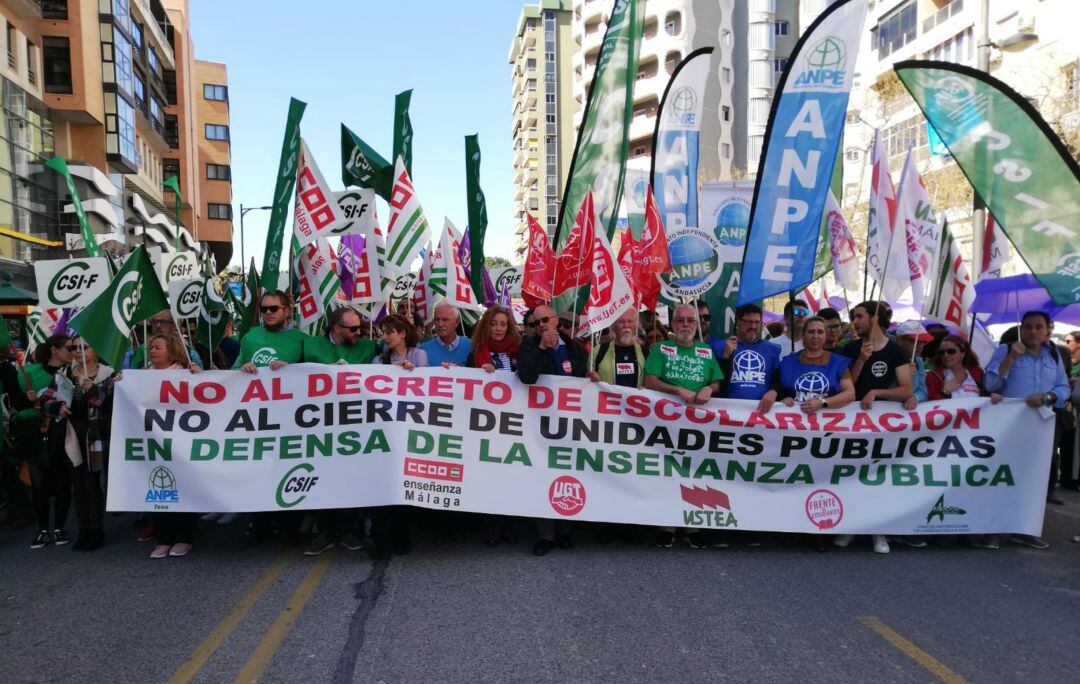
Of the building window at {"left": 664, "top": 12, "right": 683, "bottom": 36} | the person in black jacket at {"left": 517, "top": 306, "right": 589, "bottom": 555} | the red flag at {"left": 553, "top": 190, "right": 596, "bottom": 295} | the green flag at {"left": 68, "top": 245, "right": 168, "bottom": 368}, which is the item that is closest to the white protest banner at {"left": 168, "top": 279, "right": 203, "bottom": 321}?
the green flag at {"left": 68, "top": 245, "right": 168, "bottom": 368}

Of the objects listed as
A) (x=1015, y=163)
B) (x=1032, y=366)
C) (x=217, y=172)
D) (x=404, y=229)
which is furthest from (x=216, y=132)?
(x=1032, y=366)

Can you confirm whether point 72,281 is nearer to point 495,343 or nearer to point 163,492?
point 163,492

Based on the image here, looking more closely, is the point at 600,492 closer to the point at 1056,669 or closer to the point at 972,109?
the point at 1056,669

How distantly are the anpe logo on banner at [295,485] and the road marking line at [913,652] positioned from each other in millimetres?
3920

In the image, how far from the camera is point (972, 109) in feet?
21.7

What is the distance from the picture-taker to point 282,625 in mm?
4664

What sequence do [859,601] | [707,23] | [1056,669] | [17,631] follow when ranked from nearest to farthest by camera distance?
[1056,669], [17,631], [859,601], [707,23]

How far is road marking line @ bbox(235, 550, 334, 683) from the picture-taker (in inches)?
160

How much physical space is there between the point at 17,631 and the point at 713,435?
15.7ft

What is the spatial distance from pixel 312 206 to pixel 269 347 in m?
1.90

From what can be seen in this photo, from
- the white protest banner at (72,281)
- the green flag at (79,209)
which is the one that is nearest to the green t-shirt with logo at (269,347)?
the white protest banner at (72,281)

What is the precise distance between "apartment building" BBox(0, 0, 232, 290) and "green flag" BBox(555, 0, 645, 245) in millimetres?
12478

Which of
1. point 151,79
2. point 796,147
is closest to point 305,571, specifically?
point 796,147

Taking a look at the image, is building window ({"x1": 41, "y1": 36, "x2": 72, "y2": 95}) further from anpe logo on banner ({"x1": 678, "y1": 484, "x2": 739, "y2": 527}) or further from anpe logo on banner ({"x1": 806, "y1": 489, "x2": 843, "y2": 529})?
anpe logo on banner ({"x1": 806, "y1": 489, "x2": 843, "y2": 529})
